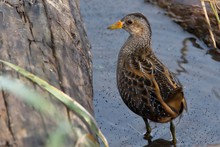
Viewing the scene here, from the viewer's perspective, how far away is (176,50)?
7500 mm

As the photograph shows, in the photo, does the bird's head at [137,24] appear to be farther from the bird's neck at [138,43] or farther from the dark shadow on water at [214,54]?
the dark shadow on water at [214,54]

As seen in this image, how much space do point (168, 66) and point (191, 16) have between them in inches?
43.2

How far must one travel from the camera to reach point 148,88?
5.40 metres

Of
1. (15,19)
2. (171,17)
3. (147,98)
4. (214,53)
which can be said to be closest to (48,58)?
(15,19)

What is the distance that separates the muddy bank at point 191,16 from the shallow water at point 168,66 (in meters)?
0.08

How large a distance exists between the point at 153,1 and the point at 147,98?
335cm

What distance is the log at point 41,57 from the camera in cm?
343

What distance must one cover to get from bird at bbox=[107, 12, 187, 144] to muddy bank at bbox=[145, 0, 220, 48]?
5.78ft

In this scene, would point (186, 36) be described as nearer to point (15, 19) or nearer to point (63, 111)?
point (15, 19)

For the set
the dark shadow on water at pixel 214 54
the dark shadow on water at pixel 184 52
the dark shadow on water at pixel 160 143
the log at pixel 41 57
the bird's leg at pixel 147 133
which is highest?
the log at pixel 41 57

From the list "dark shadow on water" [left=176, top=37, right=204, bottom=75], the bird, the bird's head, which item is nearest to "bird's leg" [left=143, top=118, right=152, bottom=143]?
the bird

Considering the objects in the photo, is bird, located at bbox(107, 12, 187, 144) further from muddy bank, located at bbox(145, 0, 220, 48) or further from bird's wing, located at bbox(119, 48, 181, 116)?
muddy bank, located at bbox(145, 0, 220, 48)

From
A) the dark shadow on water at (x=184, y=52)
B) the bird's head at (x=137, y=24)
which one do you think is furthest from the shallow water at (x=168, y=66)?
the bird's head at (x=137, y=24)

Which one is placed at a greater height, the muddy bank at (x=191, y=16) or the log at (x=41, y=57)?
the log at (x=41, y=57)
